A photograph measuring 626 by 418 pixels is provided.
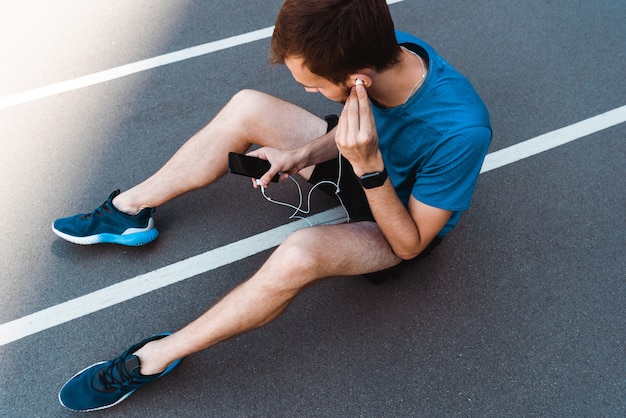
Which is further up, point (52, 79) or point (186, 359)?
point (52, 79)

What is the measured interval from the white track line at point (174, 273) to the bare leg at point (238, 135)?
0.43 metres

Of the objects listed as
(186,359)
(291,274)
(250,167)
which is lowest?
(186,359)

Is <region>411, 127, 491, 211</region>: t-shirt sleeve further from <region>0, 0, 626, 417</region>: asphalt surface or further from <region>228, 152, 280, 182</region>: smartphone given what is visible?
<region>0, 0, 626, 417</region>: asphalt surface

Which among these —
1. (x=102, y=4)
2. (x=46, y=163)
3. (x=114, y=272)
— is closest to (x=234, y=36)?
(x=102, y=4)

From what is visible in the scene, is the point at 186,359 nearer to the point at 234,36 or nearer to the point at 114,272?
the point at 114,272

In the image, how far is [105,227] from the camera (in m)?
2.83

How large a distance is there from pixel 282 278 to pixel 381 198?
1.69ft

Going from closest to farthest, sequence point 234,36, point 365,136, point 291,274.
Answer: point 365,136 → point 291,274 → point 234,36

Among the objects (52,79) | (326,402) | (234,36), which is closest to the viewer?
(326,402)

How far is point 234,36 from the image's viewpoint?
404 cm

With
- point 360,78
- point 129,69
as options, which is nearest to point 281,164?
point 360,78

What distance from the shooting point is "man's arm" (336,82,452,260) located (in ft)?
6.40

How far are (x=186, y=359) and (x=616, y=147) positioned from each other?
297 centimetres

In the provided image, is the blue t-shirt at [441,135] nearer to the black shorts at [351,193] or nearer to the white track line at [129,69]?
the black shorts at [351,193]
